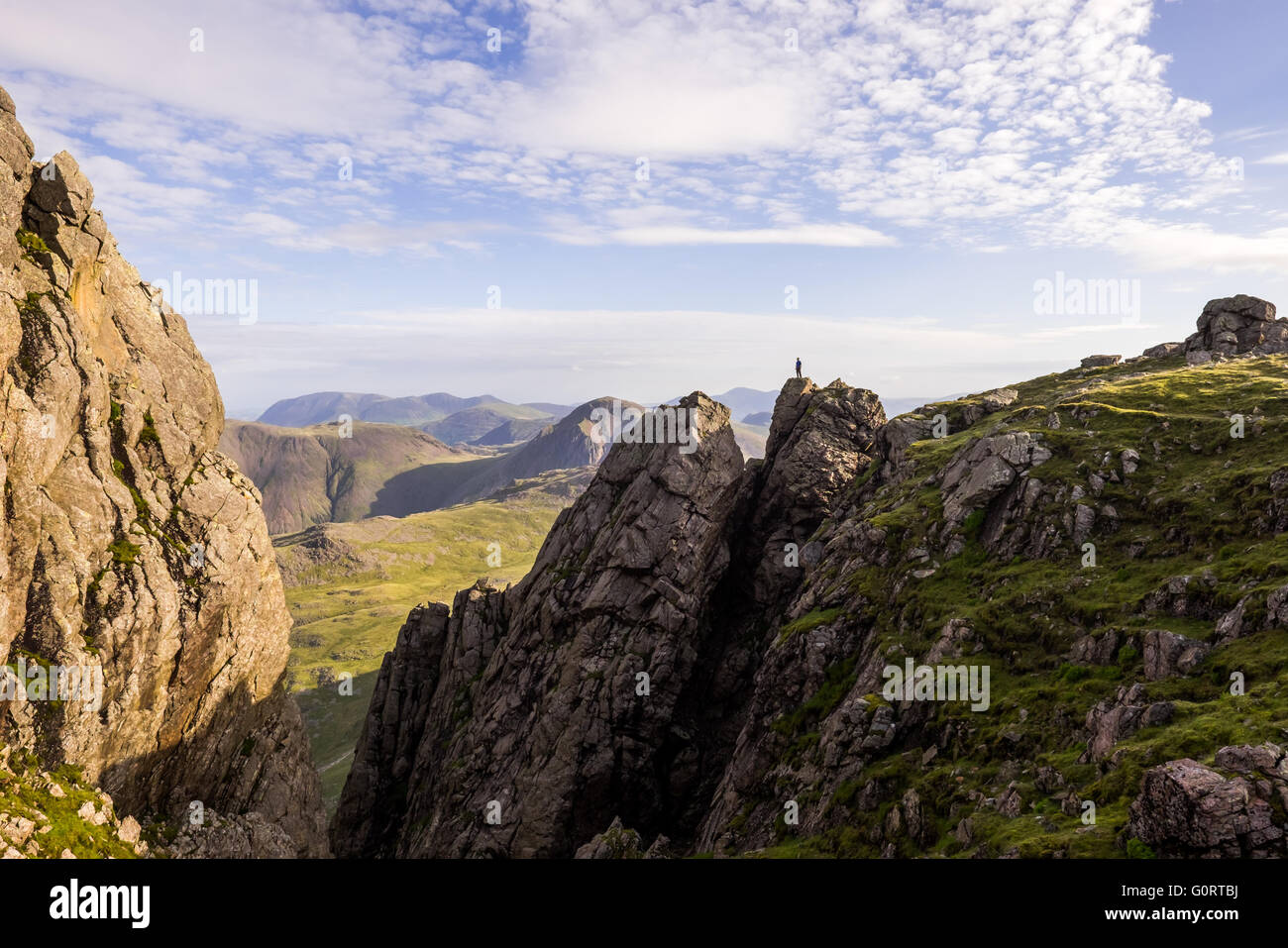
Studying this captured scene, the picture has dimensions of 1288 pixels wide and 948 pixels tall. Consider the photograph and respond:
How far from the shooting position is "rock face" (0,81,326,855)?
45.3 m

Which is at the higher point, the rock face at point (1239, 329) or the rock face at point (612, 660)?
the rock face at point (1239, 329)

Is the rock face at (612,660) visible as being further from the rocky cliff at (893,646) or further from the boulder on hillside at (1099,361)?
the boulder on hillside at (1099,361)

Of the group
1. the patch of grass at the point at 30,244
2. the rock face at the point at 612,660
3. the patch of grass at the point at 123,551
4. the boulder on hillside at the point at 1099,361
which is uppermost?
the patch of grass at the point at 30,244

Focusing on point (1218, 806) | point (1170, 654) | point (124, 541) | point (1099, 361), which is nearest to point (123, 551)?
point (124, 541)

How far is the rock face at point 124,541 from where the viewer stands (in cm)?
4534

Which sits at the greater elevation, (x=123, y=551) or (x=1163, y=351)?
(x=1163, y=351)

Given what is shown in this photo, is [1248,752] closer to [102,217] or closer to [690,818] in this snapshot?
[690,818]

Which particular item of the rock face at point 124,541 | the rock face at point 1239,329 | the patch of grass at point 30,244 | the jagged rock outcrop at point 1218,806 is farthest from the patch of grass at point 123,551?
the rock face at point 1239,329

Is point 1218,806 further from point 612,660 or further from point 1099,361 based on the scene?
point 1099,361

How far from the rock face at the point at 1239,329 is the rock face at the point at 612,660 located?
3933 centimetres

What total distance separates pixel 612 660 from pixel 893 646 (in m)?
33.4

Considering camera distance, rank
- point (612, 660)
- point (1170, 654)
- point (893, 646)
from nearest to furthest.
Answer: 1. point (1170, 654)
2. point (893, 646)
3. point (612, 660)

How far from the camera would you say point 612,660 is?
69.0 meters
